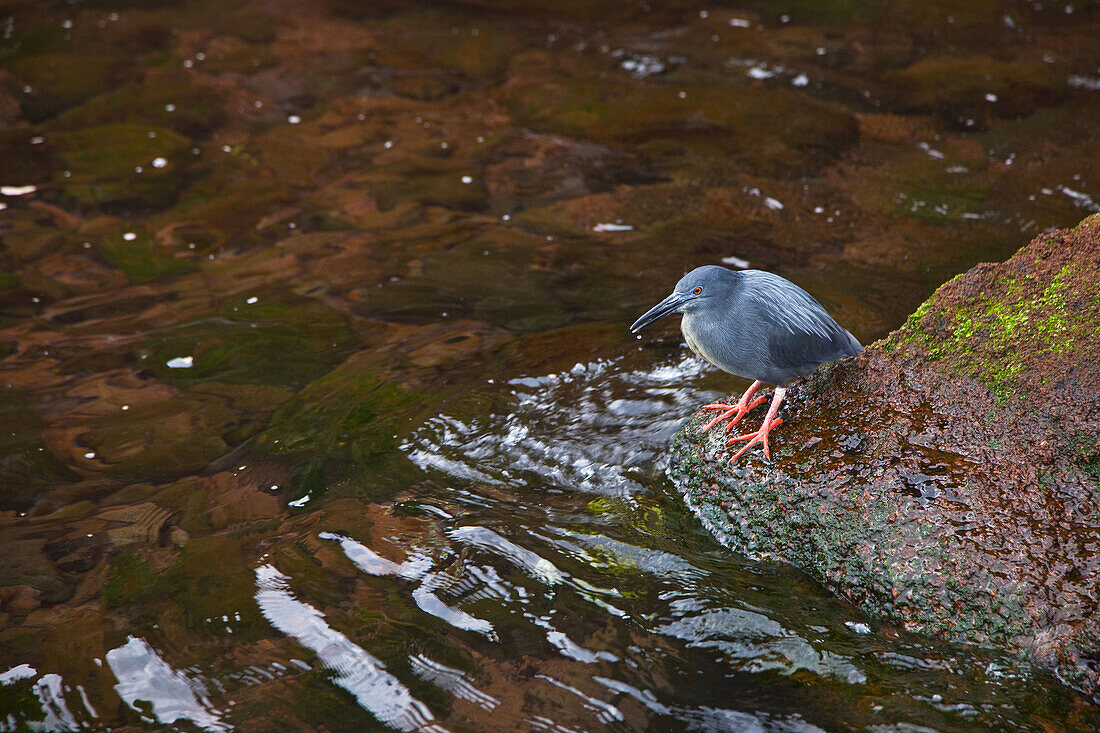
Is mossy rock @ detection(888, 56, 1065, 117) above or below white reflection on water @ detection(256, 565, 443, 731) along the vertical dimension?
above

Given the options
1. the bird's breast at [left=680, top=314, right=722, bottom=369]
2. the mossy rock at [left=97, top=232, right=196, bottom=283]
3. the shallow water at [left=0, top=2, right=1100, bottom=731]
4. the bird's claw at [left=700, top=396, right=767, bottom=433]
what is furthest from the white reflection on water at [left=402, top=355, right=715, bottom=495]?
the mossy rock at [left=97, top=232, right=196, bottom=283]

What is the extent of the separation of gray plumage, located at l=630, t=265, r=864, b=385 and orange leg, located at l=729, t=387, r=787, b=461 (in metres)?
0.09

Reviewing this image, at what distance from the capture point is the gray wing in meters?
3.84

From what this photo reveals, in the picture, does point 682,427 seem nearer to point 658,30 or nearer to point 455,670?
point 455,670

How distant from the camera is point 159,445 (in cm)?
532

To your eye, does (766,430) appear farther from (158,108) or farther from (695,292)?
(158,108)

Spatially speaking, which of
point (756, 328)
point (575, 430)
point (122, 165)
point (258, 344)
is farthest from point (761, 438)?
point (122, 165)

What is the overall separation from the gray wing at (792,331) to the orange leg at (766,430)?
0.09 m

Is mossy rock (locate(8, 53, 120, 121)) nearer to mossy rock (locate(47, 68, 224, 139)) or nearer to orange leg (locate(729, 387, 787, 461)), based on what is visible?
mossy rock (locate(47, 68, 224, 139))

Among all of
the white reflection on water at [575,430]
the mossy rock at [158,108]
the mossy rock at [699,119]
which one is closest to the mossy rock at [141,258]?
the mossy rock at [158,108]

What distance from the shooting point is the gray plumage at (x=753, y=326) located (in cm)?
384

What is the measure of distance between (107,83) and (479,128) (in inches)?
184

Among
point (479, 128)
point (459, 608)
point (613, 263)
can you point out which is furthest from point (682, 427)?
point (479, 128)

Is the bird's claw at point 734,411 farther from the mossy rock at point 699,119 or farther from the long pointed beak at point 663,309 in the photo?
the mossy rock at point 699,119
